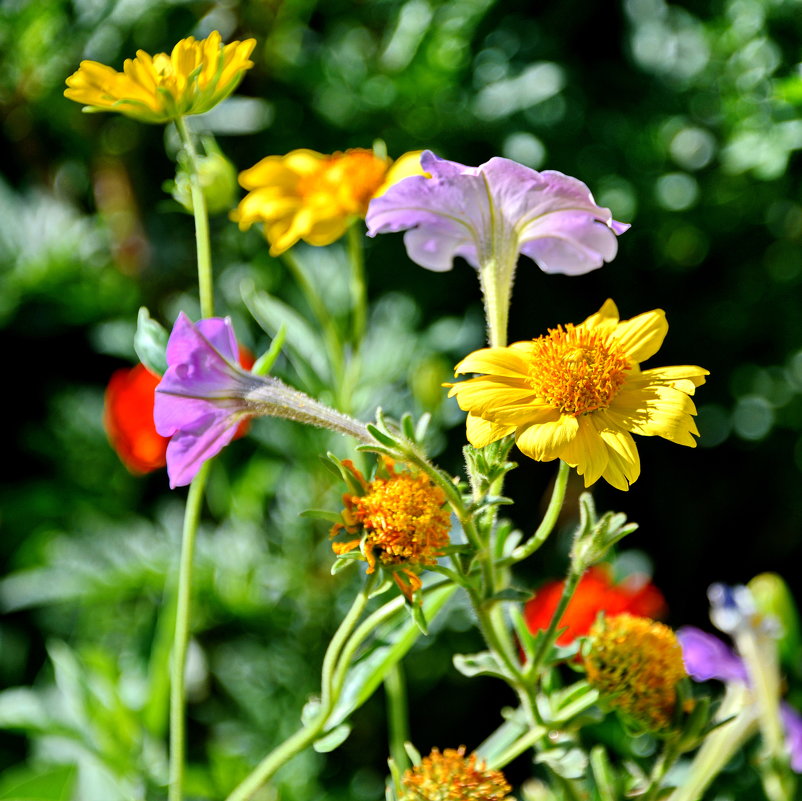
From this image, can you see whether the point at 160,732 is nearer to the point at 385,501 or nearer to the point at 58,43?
the point at 385,501

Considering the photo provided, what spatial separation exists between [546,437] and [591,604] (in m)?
0.49

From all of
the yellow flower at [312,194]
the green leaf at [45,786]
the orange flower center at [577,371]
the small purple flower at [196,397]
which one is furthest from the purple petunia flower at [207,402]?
the green leaf at [45,786]

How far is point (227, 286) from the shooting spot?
51.9 inches

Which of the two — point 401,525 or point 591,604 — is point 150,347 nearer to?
point 401,525

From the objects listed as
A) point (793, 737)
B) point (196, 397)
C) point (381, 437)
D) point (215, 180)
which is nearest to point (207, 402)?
point (196, 397)

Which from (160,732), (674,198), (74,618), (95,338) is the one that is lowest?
(74,618)

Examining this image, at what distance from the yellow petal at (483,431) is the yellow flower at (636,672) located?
170 mm

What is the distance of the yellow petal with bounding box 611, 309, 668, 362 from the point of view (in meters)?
0.61

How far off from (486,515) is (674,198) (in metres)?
0.73

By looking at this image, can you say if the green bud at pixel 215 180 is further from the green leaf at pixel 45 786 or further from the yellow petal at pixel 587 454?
the green leaf at pixel 45 786

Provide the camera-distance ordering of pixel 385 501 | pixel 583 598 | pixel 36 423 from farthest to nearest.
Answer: pixel 36 423 < pixel 583 598 < pixel 385 501

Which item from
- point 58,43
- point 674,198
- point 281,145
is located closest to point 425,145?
point 281,145

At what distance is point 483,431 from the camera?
546 millimetres

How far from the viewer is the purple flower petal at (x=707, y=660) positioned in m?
0.81
